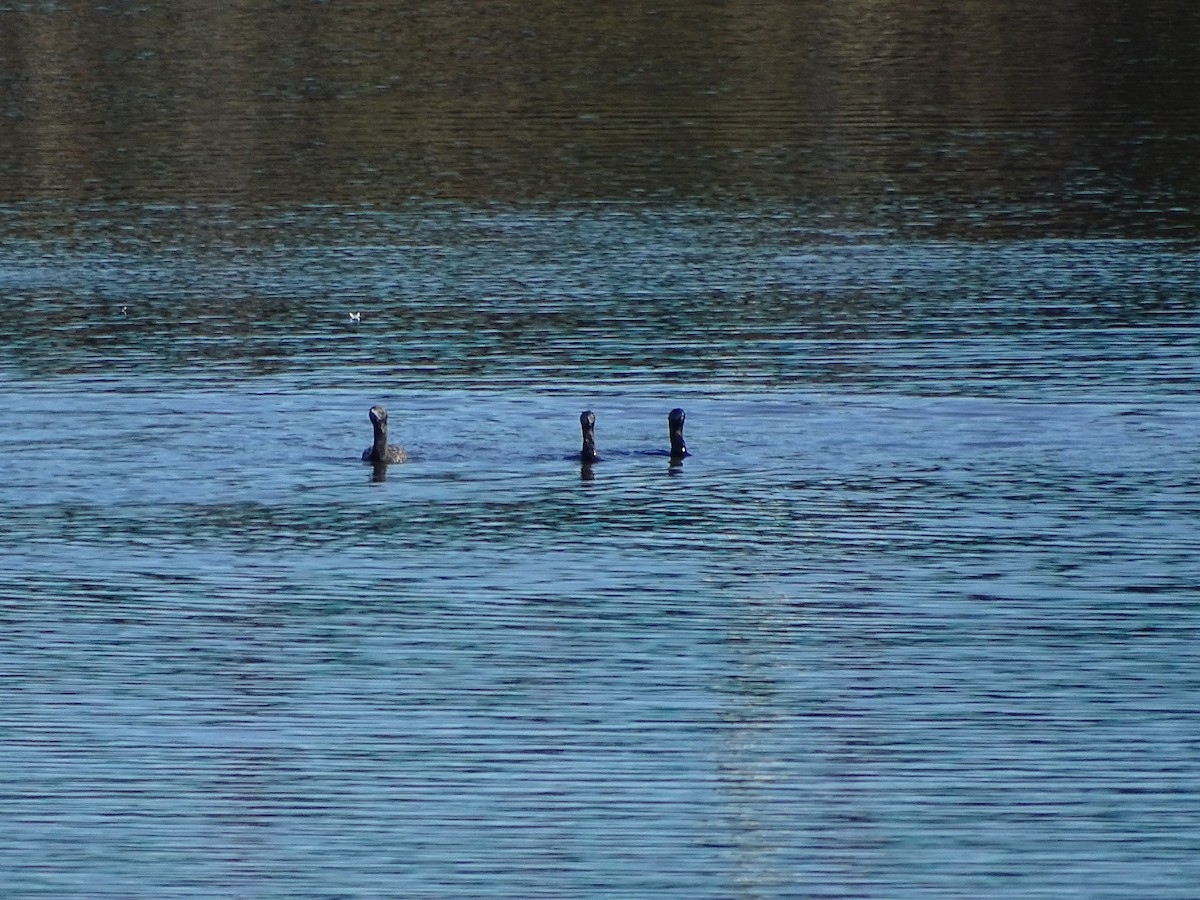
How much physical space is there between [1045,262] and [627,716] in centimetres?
2469

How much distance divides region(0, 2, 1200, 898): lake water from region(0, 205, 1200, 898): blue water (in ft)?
0.21

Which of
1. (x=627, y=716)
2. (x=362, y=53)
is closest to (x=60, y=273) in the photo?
(x=627, y=716)

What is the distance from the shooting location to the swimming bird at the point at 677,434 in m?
28.8

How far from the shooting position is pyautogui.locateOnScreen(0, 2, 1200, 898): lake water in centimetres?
1830

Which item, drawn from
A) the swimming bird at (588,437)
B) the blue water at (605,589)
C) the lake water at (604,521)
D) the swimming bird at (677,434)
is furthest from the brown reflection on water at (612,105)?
the swimming bird at (588,437)

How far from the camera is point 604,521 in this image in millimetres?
26891

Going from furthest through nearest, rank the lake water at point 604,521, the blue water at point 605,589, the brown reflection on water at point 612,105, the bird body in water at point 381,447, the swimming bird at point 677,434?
the brown reflection on water at point 612,105 < the swimming bird at point 677,434 < the bird body in water at point 381,447 < the lake water at point 604,521 < the blue water at point 605,589

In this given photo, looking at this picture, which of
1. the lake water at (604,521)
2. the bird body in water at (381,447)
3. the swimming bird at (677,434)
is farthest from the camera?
the swimming bird at (677,434)

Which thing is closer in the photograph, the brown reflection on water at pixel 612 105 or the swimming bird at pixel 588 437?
the swimming bird at pixel 588 437

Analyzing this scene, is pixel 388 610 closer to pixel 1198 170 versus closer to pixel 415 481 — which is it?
pixel 415 481

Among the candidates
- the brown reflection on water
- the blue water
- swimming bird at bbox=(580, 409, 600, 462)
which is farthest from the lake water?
the brown reflection on water

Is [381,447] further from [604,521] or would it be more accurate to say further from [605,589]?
[605,589]

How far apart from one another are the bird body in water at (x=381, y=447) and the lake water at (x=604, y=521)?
0.42 m

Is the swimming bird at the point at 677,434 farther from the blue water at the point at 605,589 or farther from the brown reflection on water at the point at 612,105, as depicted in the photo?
the brown reflection on water at the point at 612,105
